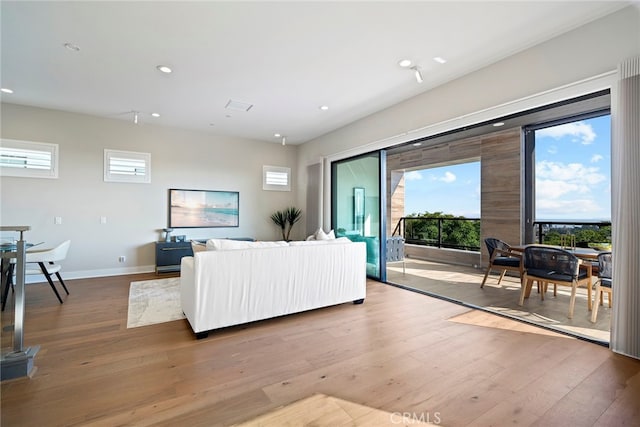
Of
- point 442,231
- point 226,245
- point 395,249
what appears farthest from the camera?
point 442,231

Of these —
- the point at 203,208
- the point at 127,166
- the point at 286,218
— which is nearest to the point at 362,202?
the point at 286,218

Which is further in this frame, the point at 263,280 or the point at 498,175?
the point at 498,175

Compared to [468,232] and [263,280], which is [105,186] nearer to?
[263,280]

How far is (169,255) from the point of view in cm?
562

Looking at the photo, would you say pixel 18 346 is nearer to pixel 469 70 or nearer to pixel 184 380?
pixel 184 380

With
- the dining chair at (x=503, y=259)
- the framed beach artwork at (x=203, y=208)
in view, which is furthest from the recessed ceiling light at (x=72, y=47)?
the dining chair at (x=503, y=259)

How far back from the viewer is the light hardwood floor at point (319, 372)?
1745 millimetres

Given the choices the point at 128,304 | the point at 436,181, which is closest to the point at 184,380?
the point at 128,304

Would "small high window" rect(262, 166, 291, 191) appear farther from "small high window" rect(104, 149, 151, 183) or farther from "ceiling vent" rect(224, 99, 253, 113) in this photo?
"small high window" rect(104, 149, 151, 183)

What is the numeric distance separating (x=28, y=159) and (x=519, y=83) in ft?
24.2

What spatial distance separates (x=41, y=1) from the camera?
7.94 feet

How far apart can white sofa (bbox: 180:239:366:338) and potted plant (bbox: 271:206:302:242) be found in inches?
148

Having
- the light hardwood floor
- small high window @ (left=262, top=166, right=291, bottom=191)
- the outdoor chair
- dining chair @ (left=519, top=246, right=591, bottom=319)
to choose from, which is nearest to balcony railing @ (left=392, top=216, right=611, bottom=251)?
dining chair @ (left=519, top=246, right=591, bottom=319)

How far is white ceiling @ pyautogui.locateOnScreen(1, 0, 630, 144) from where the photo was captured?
253 centimetres
